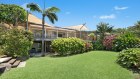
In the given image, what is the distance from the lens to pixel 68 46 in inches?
844

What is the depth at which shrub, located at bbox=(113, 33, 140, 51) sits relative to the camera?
21.2 m

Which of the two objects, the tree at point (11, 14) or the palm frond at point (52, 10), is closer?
the palm frond at point (52, 10)

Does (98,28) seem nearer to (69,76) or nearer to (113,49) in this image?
(113,49)

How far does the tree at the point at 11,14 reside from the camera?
30812 millimetres

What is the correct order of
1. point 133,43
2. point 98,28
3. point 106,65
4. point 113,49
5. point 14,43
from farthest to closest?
point 98,28 → point 113,49 → point 133,43 → point 14,43 → point 106,65

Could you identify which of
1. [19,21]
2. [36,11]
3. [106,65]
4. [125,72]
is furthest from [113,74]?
[19,21]

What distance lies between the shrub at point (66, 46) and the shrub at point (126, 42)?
3.74 metres

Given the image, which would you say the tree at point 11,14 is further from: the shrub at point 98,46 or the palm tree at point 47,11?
the shrub at point 98,46

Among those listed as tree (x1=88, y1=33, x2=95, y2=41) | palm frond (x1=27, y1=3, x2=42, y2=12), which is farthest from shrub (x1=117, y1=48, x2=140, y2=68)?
tree (x1=88, y1=33, x2=95, y2=41)

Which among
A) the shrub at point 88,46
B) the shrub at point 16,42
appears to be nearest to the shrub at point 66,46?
the shrub at point 88,46

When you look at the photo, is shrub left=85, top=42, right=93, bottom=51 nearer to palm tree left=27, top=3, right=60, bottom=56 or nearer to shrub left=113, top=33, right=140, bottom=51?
shrub left=113, top=33, right=140, bottom=51

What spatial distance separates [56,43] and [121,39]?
700 cm

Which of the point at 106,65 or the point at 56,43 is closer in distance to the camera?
the point at 106,65

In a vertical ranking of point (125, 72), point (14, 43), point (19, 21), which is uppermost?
point (19, 21)
